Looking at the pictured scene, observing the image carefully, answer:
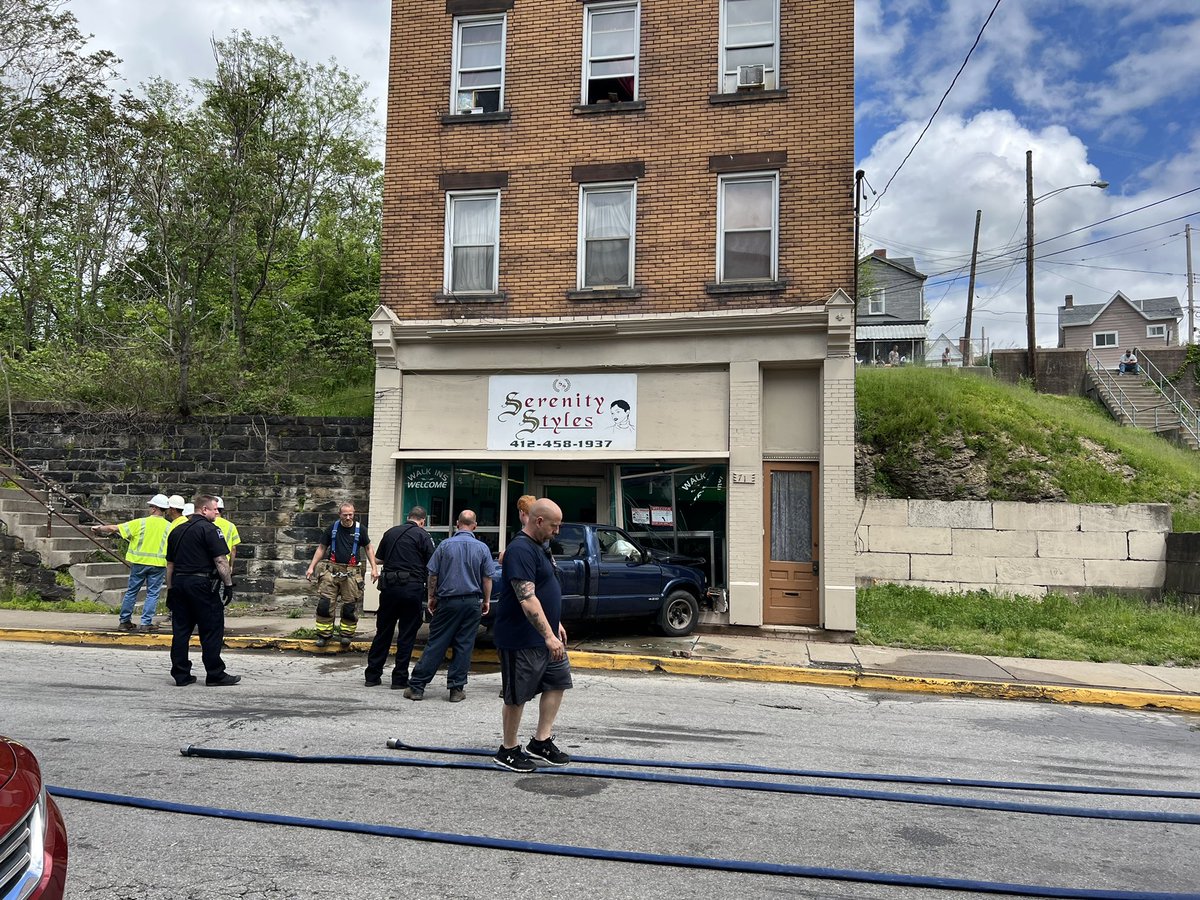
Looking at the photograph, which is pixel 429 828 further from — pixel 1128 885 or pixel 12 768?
pixel 1128 885

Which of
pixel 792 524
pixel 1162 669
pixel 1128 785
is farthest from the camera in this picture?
pixel 792 524

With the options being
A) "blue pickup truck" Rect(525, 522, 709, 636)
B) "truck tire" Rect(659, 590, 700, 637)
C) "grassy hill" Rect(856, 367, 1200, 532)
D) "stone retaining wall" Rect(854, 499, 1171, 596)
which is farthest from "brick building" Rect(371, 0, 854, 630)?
"grassy hill" Rect(856, 367, 1200, 532)

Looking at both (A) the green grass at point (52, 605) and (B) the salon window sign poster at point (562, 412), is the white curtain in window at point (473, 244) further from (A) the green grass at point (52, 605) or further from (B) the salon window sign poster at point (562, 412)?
(A) the green grass at point (52, 605)

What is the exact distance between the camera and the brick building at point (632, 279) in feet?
41.8

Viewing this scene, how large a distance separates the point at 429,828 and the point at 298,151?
20.3 meters

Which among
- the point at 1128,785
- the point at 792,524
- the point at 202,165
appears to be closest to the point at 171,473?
the point at 202,165

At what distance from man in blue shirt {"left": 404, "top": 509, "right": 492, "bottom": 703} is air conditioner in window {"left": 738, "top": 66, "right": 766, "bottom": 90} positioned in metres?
9.49

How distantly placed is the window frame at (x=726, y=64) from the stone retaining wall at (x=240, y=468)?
8302 mm

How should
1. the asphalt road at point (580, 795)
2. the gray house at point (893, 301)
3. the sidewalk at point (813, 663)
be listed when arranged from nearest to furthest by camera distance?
the asphalt road at point (580, 795)
the sidewalk at point (813, 663)
the gray house at point (893, 301)

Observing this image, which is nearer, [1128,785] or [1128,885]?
[1128,885]

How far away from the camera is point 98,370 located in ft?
53.7

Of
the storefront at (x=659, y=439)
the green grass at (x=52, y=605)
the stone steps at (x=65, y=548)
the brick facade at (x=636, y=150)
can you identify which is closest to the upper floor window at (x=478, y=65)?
the brick facade at (x=636, y=150)

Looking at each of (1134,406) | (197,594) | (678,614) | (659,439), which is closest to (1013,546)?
(678,614)

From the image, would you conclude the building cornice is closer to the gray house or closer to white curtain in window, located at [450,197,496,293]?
white curtain in window, located at [450,197,496,293]
